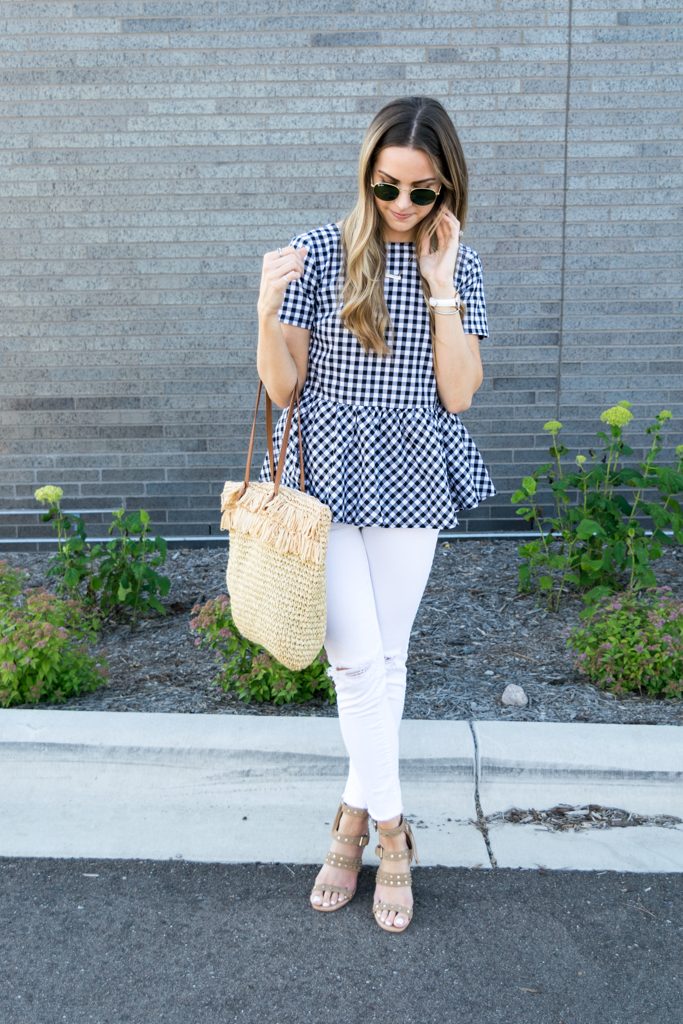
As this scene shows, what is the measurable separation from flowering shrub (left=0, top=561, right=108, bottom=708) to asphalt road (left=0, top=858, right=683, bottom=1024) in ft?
2.41

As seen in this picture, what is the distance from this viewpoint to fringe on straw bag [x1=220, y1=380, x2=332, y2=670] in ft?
8.35

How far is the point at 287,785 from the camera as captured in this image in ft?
10.8

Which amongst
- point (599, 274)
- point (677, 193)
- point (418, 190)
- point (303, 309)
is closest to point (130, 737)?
point (303, 309)

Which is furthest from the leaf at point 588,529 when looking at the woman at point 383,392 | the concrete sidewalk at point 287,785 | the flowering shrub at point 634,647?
the woman at point 383,392

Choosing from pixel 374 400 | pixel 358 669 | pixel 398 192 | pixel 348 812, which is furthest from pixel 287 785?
pixel 398 192

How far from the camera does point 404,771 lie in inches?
128

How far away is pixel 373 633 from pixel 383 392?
1.91 feet

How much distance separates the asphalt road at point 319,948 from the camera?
2475mm

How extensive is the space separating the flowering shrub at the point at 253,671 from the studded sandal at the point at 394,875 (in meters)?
0.85

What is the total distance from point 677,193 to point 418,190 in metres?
3.09

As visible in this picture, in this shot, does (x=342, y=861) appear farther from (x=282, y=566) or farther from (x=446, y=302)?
(x=446, y=302)

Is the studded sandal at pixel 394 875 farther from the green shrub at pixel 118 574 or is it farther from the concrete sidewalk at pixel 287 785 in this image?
the green shrub at pixel 118 574

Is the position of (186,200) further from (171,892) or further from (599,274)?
(171,892)

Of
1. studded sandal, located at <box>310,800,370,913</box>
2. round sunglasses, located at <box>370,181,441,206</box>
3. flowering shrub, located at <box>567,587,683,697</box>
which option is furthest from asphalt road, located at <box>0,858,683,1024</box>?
round sunglasses, located at <box>370,181,441,206</box>
